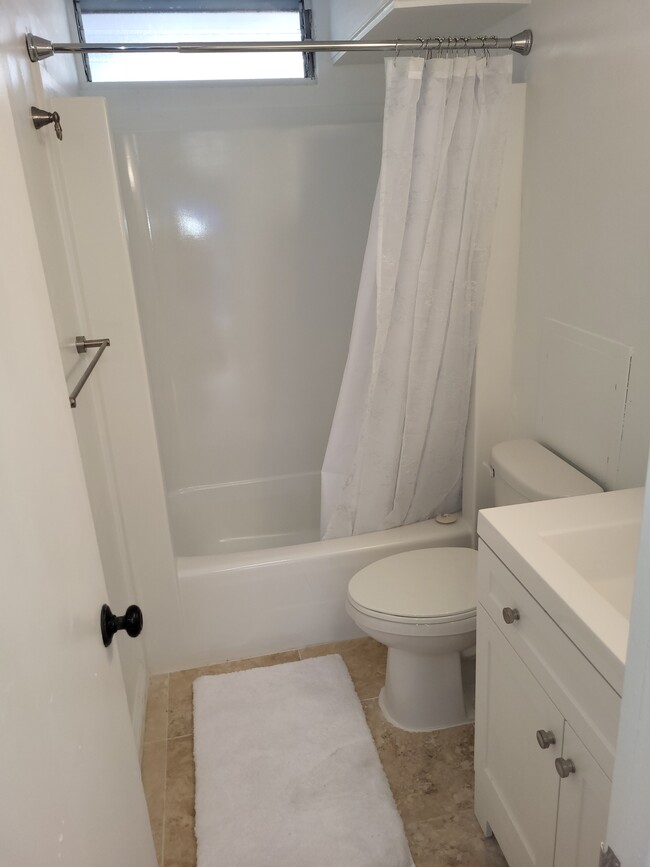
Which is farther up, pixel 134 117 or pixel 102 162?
pixel 134 117

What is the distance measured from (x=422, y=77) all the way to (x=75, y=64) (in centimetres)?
143

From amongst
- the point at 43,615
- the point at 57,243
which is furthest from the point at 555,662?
the point at 57,243

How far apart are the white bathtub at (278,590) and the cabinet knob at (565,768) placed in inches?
44.1

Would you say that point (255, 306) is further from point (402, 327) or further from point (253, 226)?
point (402, 327)

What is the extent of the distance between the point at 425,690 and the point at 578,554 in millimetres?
827

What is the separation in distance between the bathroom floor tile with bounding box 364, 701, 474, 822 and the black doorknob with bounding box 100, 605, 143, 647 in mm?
1080

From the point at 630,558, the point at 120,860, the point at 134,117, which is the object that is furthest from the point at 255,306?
the point at 120,860

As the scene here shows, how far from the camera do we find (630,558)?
1.25m

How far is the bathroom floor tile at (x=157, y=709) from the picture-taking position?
1.96 meters

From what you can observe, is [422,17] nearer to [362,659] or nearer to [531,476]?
[531,476]

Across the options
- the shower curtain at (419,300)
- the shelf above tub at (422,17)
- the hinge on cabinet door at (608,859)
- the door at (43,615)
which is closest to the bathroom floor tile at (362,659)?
the shower curtain at (419,300)

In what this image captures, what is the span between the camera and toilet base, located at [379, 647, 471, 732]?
1.86m

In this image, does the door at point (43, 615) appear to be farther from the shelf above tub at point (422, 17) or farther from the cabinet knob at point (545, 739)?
the shelf above tub at point (422, 17)

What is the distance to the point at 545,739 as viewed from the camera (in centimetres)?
115
